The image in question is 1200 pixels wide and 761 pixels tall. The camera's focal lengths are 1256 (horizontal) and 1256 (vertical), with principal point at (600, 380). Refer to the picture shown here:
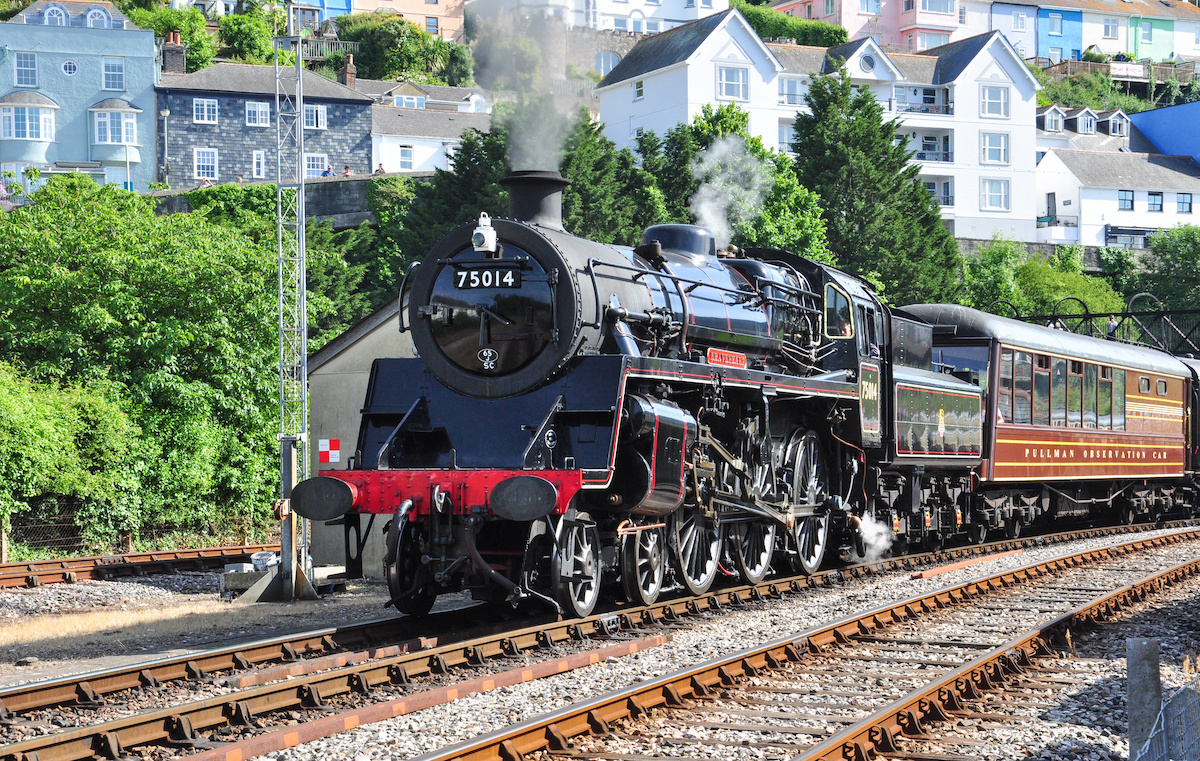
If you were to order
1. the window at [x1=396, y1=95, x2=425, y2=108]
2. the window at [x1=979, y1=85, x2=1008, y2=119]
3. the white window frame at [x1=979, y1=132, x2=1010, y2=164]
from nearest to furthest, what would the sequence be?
the white window frame at [x1=979, y1=132, x2=1010, y2=164] → the window at [x1=979, y1=85, x2=1008, y2=119] → the window at [x1=396, y1=95, x2=425, y2=108]

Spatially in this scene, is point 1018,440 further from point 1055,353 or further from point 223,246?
point 223,246

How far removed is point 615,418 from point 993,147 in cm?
5448

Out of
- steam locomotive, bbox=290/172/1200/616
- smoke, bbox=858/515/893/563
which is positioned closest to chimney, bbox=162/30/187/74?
steam locomotive, bbox=290/172/1200/616

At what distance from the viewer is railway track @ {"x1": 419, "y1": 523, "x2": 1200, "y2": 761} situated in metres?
6.24

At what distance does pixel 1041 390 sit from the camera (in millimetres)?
18859

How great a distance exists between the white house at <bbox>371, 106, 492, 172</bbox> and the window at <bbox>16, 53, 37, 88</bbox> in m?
15.3

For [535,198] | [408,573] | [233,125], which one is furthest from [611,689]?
[233,125]

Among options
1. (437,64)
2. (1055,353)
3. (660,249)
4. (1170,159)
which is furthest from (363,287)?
(1170,159)

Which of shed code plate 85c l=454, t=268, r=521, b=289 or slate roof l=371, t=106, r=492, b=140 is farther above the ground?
slate roof l=371, t=106, r=492, b=140

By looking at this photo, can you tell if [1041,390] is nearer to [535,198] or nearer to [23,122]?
[535,198]

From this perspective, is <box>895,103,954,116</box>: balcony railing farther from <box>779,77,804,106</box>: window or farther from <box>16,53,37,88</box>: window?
<box>16,53,37,88</box>: window

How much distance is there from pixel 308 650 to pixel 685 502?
144 inches

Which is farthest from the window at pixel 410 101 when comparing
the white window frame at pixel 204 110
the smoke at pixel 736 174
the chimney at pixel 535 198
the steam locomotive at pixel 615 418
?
the chimney at pixel 535 198

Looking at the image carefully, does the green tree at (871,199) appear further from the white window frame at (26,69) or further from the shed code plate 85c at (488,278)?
the white window frame at (26,69)
